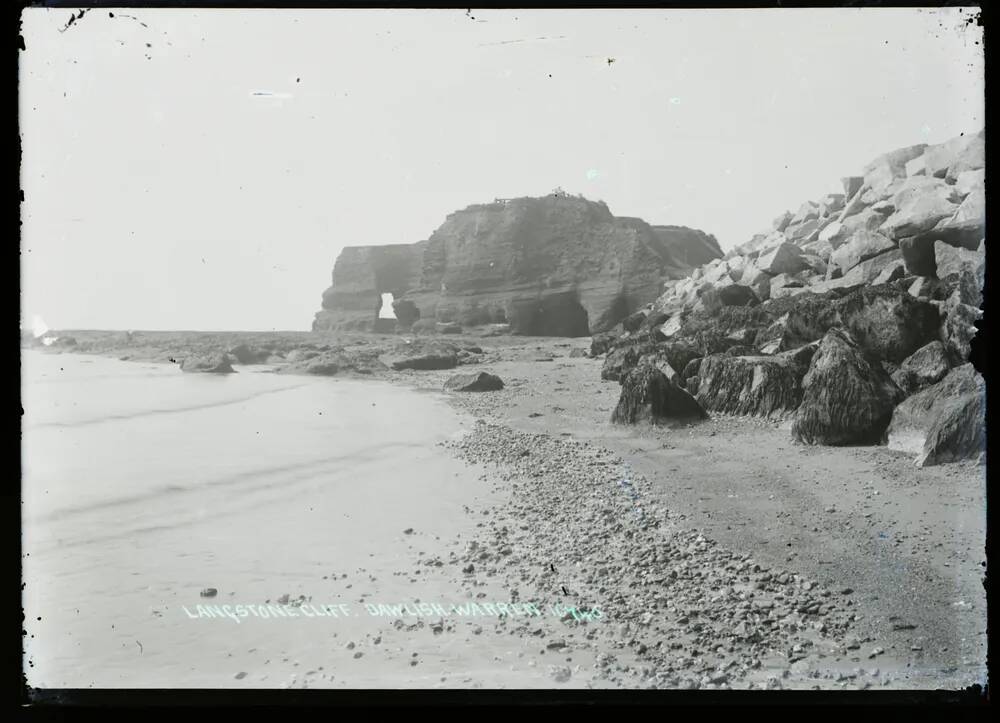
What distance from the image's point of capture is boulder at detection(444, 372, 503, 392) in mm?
3879

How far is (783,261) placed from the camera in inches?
154

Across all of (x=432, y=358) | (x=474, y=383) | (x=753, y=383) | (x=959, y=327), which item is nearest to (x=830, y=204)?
(x=959, y=327)

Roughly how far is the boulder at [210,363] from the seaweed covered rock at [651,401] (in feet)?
7.20

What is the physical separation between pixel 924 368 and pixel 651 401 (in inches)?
55.0

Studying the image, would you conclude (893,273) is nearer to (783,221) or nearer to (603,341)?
(783,221)

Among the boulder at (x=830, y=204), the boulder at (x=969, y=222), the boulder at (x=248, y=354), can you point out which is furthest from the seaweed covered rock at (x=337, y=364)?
the boulder at (x=969, y=222)

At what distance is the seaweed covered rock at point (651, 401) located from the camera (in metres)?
3.73

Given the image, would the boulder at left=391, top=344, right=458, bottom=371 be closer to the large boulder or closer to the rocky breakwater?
the rocky breakwater

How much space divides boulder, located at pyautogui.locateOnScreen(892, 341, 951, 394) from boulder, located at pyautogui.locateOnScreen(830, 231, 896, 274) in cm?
68

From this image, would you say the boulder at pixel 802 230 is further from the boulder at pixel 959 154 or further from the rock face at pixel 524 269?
the boulder at pixel 959 154

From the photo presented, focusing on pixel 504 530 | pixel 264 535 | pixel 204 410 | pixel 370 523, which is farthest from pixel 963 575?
pixel 204 410

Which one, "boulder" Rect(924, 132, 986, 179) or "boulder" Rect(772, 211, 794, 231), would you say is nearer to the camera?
"boulder" Rect(924, 132, 986, 179)

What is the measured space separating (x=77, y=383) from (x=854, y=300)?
4263mm

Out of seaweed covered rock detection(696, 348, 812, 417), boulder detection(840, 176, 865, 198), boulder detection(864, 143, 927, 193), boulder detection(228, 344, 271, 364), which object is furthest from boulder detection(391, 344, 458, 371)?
boulder detection(864, 143, 927, 193)
